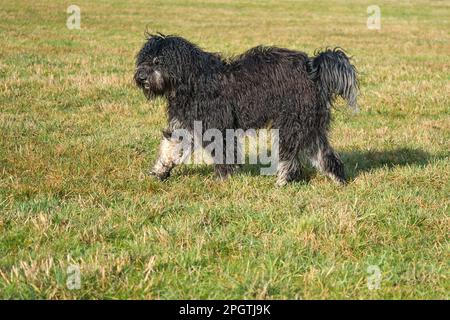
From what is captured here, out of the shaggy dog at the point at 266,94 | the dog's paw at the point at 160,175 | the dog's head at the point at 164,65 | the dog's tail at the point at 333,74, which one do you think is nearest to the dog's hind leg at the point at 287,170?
the shaggy dog at the point at 266,94

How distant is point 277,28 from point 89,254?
2865 cm

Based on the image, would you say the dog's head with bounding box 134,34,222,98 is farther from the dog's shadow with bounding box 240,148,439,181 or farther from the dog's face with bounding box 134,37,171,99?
the dog's shadow with bounding box 240,148,439,181

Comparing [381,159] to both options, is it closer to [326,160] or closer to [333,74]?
[326,160]

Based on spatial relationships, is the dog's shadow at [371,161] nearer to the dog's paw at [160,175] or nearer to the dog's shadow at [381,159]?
the dog's shadow at [381,159]

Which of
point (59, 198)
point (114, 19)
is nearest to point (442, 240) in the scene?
point (59, 198)

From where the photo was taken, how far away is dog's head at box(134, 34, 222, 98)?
711 cm

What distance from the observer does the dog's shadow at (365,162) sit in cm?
838

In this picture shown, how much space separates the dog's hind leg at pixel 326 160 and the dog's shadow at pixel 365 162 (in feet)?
1.12

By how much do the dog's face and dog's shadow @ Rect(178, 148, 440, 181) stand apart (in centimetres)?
155

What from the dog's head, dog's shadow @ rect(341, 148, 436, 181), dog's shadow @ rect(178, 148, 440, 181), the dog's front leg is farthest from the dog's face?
dog's shadow @ rect(341, 148, 436, 181)

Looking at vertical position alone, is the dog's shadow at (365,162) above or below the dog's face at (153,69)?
below

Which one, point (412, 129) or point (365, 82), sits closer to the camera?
point (412, 129)

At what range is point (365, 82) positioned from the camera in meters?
15.5
